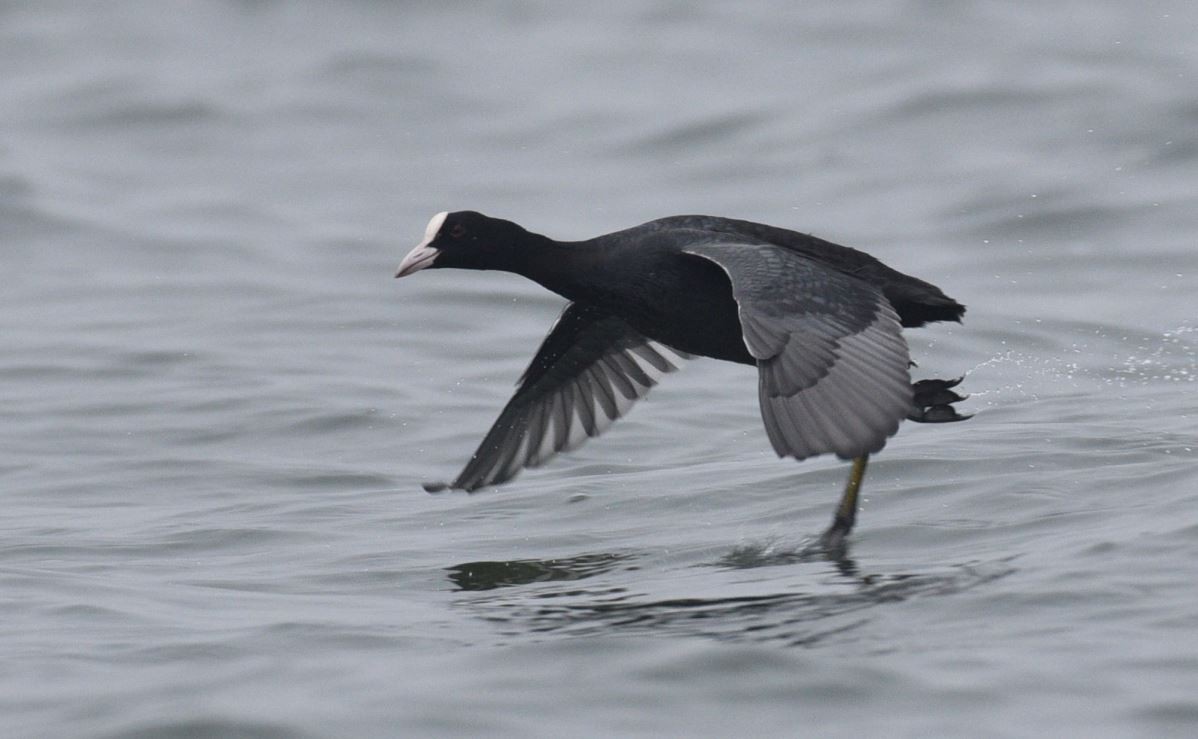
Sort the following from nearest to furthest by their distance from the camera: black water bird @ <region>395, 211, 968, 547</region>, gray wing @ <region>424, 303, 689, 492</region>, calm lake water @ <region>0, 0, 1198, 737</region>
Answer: calm lake water @ <region>0, 0, 1198, 737</region>, black water bird @ <region>395, 211, 968, 547</region>, gray wing @ <region>424, 303, 689, 492</region>

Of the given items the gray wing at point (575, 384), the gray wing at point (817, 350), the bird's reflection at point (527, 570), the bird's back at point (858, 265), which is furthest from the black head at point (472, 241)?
the bird's reflection at point (527, 570)

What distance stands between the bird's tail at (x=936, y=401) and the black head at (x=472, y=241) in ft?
5.10

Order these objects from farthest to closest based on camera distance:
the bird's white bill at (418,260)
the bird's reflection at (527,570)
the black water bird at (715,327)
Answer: the bird's white bill at (418,260)
the bird's reflection at (527,570)
the black water bird at (715,327)

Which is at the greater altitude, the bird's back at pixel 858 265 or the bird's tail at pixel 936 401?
the bird's back at pixel 858 265

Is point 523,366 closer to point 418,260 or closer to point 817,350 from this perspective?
point 418,260

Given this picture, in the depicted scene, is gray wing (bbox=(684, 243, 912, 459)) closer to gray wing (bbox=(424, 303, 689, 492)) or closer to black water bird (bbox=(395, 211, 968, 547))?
black water bird (bbox=(395, 211, 968, 547))

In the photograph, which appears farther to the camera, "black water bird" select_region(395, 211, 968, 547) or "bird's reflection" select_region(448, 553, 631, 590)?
"bird's reflection" select_region(448, 553, 631, 590)

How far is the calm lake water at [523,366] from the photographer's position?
5.20 metres

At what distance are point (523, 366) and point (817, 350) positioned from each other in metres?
4.91

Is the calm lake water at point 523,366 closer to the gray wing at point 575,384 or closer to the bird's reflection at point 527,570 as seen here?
the bird's reflection at point 527,570

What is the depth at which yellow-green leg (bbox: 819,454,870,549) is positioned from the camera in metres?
6.96

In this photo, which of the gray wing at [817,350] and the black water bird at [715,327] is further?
the black water bird at [715,327]

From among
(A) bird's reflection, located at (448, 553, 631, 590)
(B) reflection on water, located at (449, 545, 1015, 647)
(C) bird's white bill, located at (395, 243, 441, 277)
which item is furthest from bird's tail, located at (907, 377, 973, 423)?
(C) bird's white bill, located at (395, 243, 441, 277)

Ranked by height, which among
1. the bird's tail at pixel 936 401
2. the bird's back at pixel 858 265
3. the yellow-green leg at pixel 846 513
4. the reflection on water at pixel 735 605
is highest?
the bird's back at pixel 858 265
